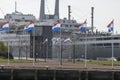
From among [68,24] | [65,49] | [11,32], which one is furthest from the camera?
[68,24]

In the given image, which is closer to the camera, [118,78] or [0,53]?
[118,78]

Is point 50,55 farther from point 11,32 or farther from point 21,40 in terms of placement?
point 11,32

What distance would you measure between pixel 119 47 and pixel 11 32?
141ft

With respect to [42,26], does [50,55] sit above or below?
below

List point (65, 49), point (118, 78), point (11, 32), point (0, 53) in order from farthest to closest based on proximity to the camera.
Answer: point (11, 32), point (65, 49), point (0, 53), point (118, 78)

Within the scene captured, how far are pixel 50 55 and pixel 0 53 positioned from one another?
5321 centimetres

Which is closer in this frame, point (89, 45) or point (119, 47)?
point (119, 47)

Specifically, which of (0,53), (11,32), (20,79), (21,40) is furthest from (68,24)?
(20,79)

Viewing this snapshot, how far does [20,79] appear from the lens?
1886 inches

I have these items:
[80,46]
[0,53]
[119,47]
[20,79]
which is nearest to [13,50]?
[80,46]

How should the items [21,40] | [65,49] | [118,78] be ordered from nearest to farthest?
[118,78]
[65,49]
[21,40]

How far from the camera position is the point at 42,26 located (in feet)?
524

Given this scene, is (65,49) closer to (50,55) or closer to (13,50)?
(50,55)

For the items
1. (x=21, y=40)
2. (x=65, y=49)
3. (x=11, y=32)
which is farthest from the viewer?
(x=11, y=32)
